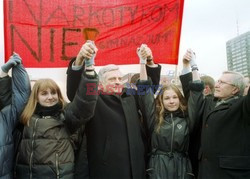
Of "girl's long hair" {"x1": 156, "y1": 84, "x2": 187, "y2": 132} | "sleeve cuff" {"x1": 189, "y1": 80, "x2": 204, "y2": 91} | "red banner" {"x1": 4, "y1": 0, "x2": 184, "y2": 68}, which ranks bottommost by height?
"girl's long hair" {"x1": 156, "y1": 84, "x2": 187, "y2": 132}

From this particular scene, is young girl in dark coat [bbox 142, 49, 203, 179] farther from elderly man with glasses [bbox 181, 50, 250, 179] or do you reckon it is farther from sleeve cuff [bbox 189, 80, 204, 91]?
elderly man with glasses [bbox 181, 50, 250, 179]

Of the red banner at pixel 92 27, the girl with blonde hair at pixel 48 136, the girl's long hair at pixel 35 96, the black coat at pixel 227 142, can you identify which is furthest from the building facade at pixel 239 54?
the girl with blonde hair at pixel 48 136

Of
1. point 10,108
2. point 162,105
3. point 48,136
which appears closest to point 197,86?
point 162,105

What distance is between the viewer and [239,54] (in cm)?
887

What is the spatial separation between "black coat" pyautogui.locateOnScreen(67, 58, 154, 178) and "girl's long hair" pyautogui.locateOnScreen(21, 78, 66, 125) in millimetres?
318

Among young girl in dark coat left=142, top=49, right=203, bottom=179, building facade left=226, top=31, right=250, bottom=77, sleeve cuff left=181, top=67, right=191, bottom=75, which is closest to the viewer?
young girl in dark coat left=142, top=49, right=203, bottom=179

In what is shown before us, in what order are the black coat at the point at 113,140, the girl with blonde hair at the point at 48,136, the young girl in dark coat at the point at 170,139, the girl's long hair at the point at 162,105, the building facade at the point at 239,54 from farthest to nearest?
the building facade at the point at 239,54 → the girl's long hair at the point at 162,105 → the young girl in dark coat at the point at 170,139 → the black coat at the point at 113,140 → the girl with blonde hair at the point at 48,136

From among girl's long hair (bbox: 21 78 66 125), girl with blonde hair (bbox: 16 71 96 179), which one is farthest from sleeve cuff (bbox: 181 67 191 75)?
girl's long hair (bbox: 21 78 66 125)

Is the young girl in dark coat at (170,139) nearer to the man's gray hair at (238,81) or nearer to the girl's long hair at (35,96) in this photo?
the man's gray hair at (238,81)

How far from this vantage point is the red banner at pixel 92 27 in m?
3.26

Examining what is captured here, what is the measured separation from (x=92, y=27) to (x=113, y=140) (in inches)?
60.5

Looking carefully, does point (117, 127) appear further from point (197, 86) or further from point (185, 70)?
point (185, 70)

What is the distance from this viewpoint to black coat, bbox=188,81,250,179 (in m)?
2.53

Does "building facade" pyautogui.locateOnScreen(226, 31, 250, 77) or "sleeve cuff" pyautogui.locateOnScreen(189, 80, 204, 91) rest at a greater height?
"building facade" pyautogui.locateOnScreen(226, 31, 250, 77)
